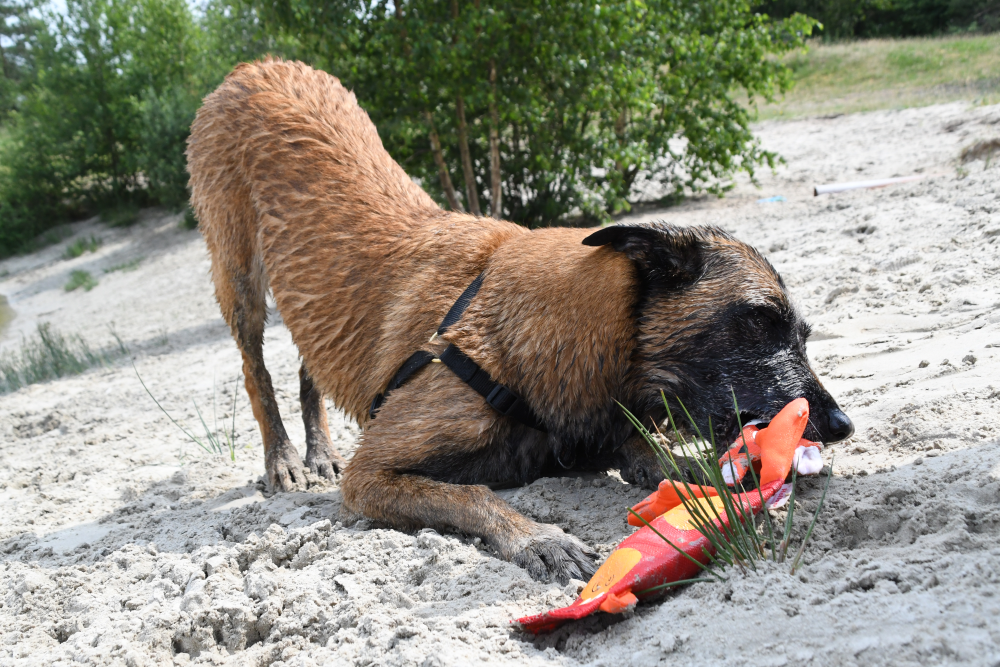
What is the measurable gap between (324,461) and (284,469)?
0.29 meters

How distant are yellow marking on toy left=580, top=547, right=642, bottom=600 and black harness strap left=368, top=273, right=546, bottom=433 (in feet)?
3.03

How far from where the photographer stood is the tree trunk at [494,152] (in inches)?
373

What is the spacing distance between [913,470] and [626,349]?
1057 mm

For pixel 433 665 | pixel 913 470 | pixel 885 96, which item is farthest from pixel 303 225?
pixel 885 96

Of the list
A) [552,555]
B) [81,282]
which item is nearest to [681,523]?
[552,555]

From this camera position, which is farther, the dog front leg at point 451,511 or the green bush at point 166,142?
the green bush at point 166,142

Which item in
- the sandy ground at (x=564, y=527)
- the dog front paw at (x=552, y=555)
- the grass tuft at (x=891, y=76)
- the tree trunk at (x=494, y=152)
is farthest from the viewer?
the grass tuft at (x=891, y=76)

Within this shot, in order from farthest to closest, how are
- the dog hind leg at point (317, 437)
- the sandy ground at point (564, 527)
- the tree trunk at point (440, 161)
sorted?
the tree trunk at point (440, 161)
the dog hind leg at point (317, 437)
the sandy ground at point (564, 527)

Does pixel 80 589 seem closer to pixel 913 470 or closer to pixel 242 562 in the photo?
pixel 242 562

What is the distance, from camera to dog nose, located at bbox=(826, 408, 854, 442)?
2.79m

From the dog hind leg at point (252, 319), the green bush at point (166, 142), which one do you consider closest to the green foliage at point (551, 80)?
the dog hind leg at point (252, 319)

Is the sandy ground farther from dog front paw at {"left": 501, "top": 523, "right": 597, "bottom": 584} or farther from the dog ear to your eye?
the dog ear

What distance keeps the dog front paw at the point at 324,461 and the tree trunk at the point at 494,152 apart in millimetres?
5705

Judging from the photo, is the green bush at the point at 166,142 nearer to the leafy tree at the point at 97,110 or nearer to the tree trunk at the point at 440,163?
the leafy tree at the point at 97,110
